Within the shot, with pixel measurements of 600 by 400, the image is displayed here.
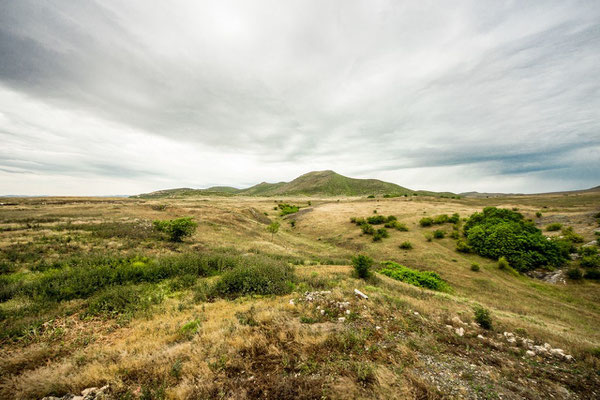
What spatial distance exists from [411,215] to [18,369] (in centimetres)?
4415

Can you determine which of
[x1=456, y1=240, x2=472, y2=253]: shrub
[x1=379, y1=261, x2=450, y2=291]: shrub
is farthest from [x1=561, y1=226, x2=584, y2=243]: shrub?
[x1=379, y1=261, x2=450, y2=291]: shrub

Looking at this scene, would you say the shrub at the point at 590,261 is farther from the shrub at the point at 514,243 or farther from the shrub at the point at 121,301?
the shrub at the point at 121,301

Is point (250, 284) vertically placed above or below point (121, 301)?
below

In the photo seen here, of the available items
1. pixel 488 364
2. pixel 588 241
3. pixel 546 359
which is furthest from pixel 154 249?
pixel 588 241

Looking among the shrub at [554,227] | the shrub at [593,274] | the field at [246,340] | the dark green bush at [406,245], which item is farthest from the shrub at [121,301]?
the shrub at [554,227]

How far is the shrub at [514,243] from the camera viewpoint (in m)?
18.8

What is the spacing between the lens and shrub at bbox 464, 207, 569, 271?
61.6 feet

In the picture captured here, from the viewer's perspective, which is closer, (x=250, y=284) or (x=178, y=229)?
(x=250, y=284)

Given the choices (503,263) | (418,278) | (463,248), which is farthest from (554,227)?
(418,278)

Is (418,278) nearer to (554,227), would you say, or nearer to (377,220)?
(377,220)

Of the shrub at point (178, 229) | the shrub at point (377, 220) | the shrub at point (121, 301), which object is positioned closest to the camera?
the shrub at point (121, 301)

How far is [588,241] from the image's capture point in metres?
19.8

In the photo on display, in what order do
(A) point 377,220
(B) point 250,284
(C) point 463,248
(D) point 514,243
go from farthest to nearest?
(A) point 377,220 → (C) point 463,248 → (D) point 514,243 → (B) point 250,284

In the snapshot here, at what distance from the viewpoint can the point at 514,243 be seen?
68.0 feet
